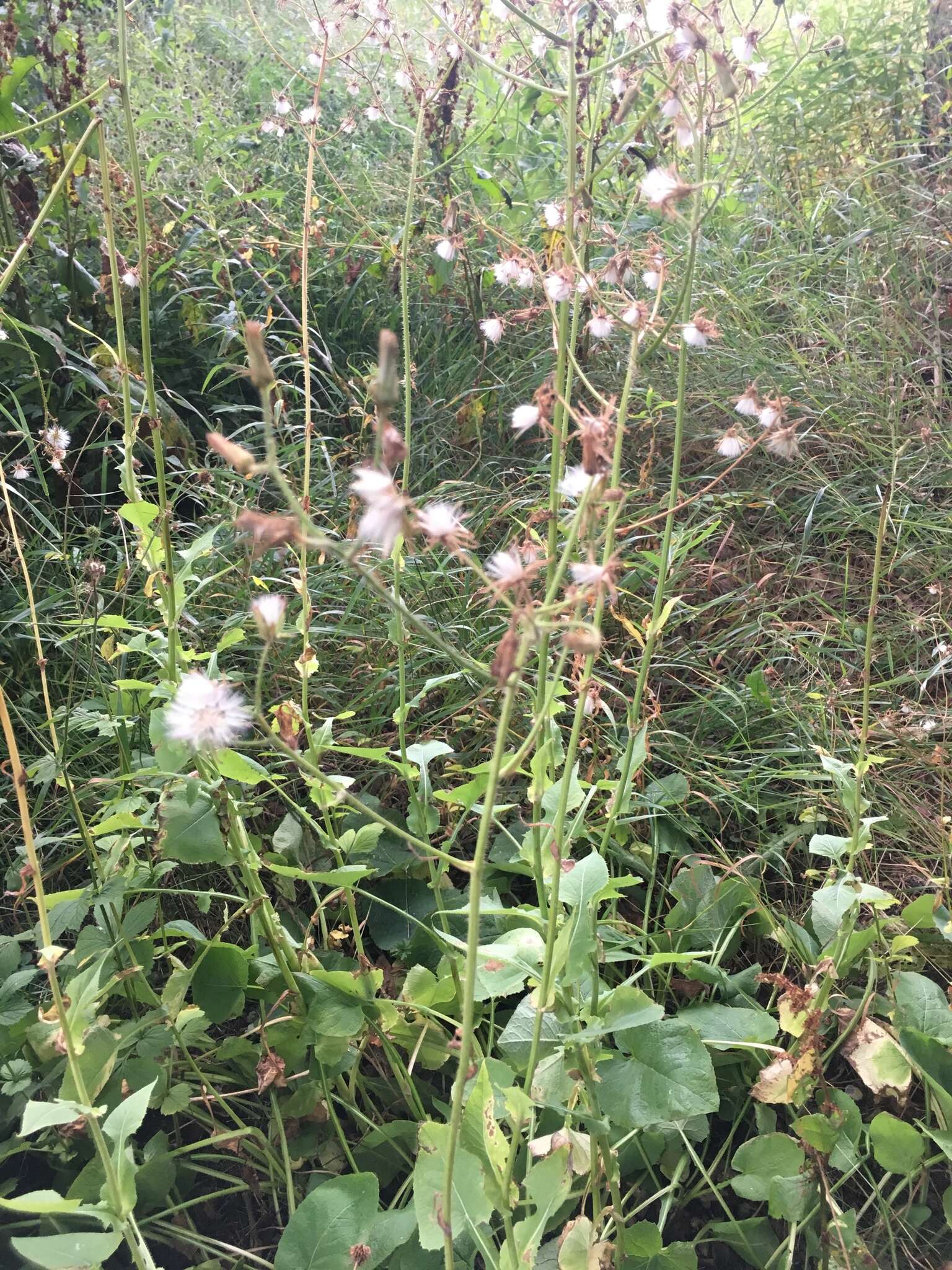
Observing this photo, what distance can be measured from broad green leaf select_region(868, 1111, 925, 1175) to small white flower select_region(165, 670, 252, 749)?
0.64 m

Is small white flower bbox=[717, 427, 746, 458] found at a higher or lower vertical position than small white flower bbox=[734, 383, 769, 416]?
lower

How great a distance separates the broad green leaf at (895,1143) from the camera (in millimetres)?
764

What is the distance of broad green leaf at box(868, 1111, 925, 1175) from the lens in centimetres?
76

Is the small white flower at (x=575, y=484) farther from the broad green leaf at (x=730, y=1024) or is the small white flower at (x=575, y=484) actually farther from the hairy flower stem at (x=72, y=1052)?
the broad green leaf at (x=730, y=1024)

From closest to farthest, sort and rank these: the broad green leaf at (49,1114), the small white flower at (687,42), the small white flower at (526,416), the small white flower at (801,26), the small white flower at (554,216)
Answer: the broad green leaf at (49,1114) < the small white flower at (526,416) < the small white flower at (687,42) < the small white flower at (554,216) < the small white flower at (801,26)

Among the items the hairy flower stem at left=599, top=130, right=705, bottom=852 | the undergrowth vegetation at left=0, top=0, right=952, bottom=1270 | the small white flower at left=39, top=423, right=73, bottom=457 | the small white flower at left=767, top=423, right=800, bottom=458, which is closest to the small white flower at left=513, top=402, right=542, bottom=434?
the undergrowth vegetation at left=0, top=0, right=952, bottom=1270

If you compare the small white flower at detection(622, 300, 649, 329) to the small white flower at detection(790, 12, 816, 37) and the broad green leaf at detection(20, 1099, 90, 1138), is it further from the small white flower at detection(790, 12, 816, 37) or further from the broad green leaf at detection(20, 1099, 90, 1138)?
the small white flower at detection(790, 12, 816, 37)

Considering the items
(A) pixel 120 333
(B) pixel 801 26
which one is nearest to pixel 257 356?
(A) pixel 120 333

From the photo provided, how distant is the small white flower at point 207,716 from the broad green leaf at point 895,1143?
64 centimetres

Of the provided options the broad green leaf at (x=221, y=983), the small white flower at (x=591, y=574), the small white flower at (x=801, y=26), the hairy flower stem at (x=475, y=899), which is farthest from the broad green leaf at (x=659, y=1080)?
the small white flower at (x=801, y=26)

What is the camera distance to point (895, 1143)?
766mm

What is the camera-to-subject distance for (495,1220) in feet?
2.76

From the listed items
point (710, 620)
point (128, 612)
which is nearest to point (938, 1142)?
point (710, 620)

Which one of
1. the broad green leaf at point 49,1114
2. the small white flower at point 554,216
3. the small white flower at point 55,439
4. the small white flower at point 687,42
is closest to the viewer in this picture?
the broad green leaf at point 49,1114
